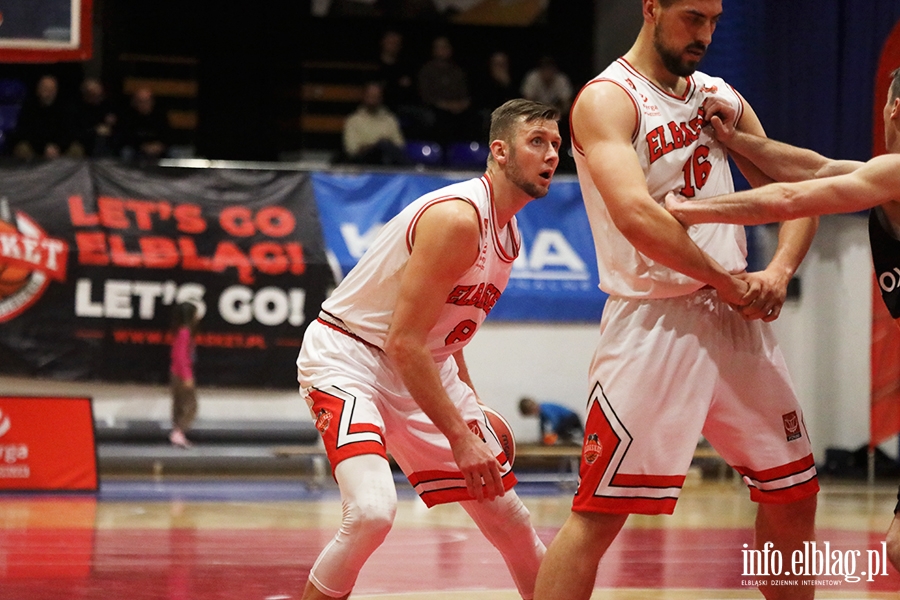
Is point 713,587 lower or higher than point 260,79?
lower

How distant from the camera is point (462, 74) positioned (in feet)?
53.0

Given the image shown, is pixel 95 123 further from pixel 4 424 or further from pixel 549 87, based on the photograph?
pixel 549 87

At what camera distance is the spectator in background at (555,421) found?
44.8ft

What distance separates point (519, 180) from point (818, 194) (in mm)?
1092

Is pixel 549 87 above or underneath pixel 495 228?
above

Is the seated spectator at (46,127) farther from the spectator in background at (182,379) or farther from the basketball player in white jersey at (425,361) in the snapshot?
the basketball player in white jersey at (425,361)

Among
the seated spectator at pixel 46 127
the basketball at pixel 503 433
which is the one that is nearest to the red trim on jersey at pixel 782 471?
the basketball at pixel 503 433

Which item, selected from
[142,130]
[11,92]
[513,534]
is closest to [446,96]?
[142,130]

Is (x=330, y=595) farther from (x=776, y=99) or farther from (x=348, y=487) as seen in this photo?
(x=776, y=99)

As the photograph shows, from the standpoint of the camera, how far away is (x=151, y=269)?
45.2 ft

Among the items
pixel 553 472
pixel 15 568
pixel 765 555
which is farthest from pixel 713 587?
pixel 553 472

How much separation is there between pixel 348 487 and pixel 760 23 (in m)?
11.7

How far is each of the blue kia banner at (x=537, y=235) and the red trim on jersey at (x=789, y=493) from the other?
34.4 ft

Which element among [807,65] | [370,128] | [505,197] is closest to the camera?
[505,197]
